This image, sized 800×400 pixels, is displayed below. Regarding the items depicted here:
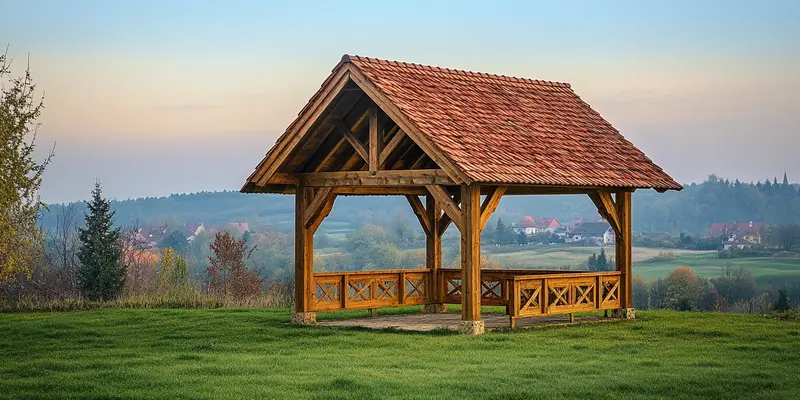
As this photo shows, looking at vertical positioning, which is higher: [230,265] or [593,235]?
[593,235]

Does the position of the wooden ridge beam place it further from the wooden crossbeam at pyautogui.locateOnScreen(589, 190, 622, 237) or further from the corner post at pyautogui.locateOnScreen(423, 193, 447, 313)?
the corner post at pyautogui.locateOnScreen(423, 193, 447, 313)

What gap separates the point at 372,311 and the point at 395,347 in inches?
253

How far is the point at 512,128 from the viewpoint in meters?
23.9

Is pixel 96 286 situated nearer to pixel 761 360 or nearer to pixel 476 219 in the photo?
pixel 476 219

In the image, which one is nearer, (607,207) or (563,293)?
(563,293)

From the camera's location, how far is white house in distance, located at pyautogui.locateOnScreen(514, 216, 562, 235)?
72525 millimetres

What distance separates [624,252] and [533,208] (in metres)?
53.2

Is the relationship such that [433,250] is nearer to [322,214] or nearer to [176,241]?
[322,214]

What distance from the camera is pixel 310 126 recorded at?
2244 cm

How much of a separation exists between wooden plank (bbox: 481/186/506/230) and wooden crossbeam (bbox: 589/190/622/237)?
335 cm

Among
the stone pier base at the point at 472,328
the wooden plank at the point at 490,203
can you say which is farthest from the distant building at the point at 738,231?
the stone pier base at the point at 472,328

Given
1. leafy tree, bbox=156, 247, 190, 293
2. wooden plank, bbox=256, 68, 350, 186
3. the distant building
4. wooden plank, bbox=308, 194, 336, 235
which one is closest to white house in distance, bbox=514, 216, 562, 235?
the distant building

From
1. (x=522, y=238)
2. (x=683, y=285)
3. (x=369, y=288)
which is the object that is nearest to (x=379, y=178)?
(x=369, y=288)

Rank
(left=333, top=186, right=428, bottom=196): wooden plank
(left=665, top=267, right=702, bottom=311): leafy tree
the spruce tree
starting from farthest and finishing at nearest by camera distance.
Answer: (left=665, top=267, right=702, bottom=311): leafy tree, the spruce tree, (left=333, top=186, right=428, bottom=196): wooden plank
